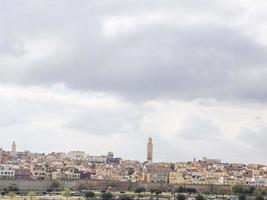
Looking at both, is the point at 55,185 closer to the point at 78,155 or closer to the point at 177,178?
the point at 177,178

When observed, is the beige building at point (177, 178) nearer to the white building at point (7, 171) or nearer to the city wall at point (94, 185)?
the city wall at point (94, 185)

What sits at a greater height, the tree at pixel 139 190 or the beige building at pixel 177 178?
the beige building at pixel 177 178

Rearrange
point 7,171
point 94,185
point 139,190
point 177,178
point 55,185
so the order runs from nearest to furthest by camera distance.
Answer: point 139,190 < point 55,185 < point 94,185 < point 7,171 < point 177,178

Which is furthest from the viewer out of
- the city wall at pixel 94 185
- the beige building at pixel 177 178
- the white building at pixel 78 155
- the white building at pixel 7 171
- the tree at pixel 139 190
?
the white building at pixel 78 155

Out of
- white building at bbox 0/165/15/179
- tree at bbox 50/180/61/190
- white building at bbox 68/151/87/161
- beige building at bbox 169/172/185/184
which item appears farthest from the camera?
white building at bbox 68/151/87/161

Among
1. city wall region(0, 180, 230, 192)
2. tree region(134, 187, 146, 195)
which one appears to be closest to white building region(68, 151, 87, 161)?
city wall region(0, 180, 230, 192)

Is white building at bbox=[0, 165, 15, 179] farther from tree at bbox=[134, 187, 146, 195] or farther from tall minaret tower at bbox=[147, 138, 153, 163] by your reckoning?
tall minaret tower at bbox=[147, 138, 153, 163]

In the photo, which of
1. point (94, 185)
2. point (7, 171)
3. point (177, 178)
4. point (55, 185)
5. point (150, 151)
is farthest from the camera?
point (150, 151)

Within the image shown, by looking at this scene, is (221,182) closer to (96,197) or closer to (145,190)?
(145,190)

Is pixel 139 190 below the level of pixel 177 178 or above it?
below

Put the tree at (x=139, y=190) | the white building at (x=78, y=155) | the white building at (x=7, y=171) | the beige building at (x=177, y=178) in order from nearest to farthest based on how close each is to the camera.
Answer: the tree at (x=139, y=190) < the white building at (x=7, y=171) < the beige building at (x=177, y=178) < the white building at (x=78, y=155)

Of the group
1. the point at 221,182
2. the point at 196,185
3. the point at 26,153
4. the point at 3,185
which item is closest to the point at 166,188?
the point at 196,185

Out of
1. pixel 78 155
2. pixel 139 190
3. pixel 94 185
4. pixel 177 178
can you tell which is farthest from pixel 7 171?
pixel 78 155

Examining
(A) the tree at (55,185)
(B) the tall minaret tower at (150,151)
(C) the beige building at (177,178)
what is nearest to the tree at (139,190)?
(A) the tree at (55,185)
